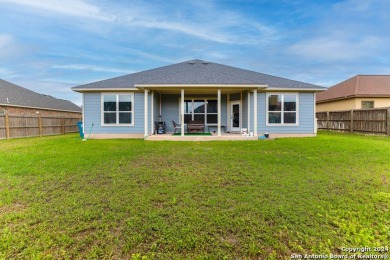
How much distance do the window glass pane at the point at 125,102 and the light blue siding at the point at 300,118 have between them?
742cm

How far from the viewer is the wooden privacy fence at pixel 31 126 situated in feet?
45.3

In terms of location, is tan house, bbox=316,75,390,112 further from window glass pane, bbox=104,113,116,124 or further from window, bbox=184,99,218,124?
window glass pane, bbox=104,113,116,124

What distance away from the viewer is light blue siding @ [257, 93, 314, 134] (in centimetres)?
1273

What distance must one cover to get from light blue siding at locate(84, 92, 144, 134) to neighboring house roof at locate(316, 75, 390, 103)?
1745cm

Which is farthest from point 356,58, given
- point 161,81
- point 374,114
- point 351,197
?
point 351,197

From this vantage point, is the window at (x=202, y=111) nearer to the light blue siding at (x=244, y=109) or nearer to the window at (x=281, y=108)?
the light blue siding at (x=244, y=109)

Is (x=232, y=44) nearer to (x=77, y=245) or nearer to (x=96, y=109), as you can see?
(x=96, y=109)

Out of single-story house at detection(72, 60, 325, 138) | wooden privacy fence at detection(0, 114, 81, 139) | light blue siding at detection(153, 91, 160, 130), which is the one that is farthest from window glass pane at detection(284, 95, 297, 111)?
wooden privacy fence at detection(0, 114, 81, 139)

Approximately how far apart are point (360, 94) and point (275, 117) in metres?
10.9

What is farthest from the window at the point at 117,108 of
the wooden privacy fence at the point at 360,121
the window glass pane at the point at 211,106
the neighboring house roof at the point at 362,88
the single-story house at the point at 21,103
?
the neighboring house roof at the point at 362,88

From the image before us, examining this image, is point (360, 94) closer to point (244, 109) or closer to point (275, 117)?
point (275, 117)

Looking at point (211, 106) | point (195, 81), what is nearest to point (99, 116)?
point (195, 81)

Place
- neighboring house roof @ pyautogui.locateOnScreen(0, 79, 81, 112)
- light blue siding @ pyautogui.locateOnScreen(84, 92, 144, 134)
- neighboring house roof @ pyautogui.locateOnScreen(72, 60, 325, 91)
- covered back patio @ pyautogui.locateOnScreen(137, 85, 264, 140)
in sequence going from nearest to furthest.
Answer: neighboring house roof @ pyautogui.locateOnScreen(72, 60, 325, 91)
light blue siding @ pyautogui.locateOnScreen(84, 92, 144, 134)
covered back patio @ pyautogui.locateOnScreen(137, 85, 264, 140)
neighboring house roof @ pyautogui.locateOnScreen(0, 79, 81, 112)

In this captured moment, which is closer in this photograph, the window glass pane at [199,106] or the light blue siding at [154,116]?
the light blue siding at [154,116]
